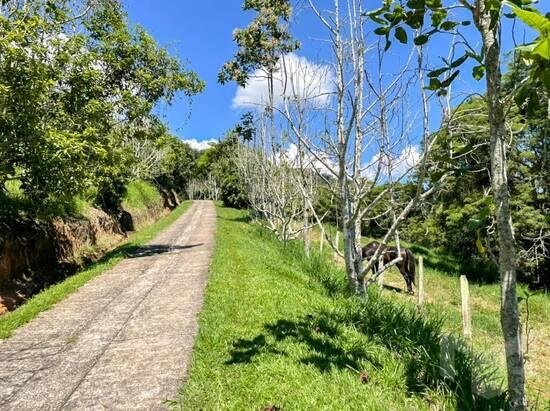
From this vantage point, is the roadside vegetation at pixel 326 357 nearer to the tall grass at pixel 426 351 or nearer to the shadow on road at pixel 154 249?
the tall grass at pixel 426 351

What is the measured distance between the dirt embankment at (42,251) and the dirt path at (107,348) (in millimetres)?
1583

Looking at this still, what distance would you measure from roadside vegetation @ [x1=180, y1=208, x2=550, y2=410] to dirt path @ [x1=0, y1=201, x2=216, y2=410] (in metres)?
0.40

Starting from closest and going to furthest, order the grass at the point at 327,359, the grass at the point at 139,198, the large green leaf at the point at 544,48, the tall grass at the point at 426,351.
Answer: the large green leaf at the point at 544,48, the tall grass at the point at 426,351, the grass at the point at 327,359, the grass at the point at 139,198

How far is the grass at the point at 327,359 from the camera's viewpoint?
4418 millimetres

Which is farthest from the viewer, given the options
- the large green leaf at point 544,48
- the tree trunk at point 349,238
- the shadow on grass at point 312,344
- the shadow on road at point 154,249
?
the shadow on road at point 154,249

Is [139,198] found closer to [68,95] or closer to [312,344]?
[68,95]

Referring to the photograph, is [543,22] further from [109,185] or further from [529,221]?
[109,185]

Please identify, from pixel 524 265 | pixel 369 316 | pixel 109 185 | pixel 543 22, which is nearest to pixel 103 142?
pixel 369 316

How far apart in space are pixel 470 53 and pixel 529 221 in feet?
52.4

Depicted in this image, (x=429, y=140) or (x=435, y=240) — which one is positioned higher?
(x=429, y=140)

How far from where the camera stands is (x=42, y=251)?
40.6 ft

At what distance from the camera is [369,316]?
6.75 m

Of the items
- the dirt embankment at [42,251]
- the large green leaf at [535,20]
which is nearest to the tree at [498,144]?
the large green leaf at [535,20]

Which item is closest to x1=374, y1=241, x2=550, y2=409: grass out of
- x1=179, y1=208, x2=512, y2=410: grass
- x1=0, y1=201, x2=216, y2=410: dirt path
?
x1=179, y1=208, x2=512, y2=410: grass
